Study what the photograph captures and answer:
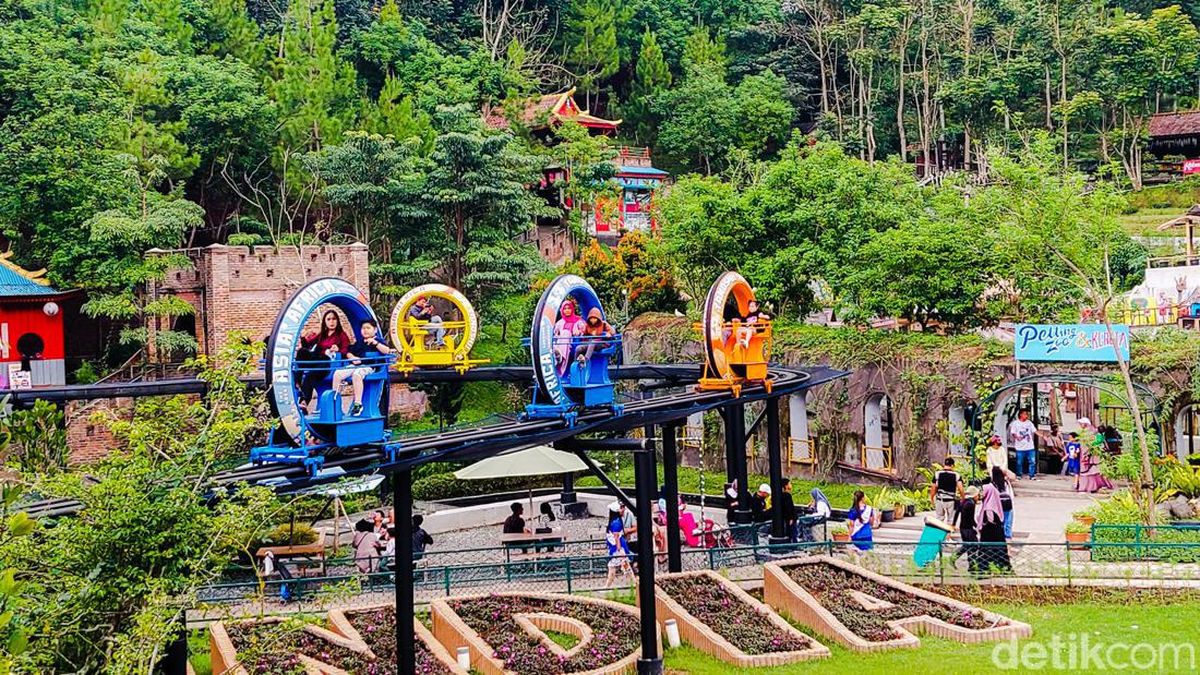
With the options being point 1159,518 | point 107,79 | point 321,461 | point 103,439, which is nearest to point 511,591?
point 321,461

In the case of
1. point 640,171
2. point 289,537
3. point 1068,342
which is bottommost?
point 289,537

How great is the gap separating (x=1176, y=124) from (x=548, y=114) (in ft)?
88.6

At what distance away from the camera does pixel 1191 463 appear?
2256cm

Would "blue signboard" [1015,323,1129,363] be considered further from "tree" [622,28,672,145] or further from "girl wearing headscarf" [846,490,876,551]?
"tree" [622,28,672,145]

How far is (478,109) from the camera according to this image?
5341cm

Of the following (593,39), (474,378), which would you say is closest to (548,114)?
(593,39)

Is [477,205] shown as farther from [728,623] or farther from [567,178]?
[728,623]

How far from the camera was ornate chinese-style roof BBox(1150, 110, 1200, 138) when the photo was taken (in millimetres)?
53338

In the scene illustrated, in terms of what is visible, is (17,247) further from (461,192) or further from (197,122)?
(461,192)

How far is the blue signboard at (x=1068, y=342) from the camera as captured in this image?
2428 centimetres

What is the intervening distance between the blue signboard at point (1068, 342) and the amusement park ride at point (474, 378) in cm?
585

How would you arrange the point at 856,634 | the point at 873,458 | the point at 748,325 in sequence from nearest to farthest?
the point at 856,634
the point at 748,325
the point at 873,458

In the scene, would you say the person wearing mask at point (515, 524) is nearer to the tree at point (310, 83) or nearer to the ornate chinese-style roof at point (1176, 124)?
the tree at point (310, 83)

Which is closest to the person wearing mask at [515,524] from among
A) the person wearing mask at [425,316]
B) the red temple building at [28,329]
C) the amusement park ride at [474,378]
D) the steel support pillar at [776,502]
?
the amusement park ride at [474,378]
